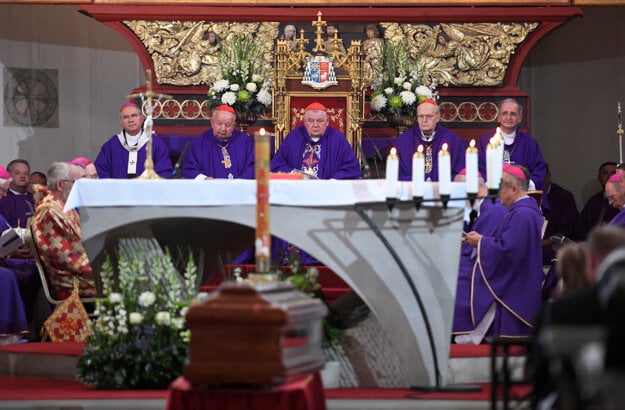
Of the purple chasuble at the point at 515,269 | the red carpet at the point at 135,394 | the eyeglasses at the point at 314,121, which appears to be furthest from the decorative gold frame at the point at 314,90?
the red carpet at the point at 135,394

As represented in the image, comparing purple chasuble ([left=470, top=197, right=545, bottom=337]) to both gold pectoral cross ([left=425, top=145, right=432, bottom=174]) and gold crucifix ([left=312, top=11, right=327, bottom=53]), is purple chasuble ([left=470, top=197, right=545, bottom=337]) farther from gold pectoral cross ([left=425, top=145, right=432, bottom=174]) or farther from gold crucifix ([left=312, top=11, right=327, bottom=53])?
gold crucifix ([left=312, top=11, right=327, bottom=53])

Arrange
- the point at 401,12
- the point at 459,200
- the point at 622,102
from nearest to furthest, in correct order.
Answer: the point at 459,200
the point at 401,12
the point at 622,102

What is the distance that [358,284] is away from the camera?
742 centimetres

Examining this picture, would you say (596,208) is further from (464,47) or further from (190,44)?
(190,44)

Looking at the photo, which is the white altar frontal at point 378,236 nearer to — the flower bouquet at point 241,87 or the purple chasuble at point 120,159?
the purple chasuble at point 120,159

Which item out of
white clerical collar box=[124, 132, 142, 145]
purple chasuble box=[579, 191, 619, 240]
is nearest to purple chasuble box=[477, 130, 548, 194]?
purple chasuble box=[579, 191, 619, 240]

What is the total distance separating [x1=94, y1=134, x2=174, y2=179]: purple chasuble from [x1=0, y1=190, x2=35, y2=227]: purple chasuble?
1656 millimetres

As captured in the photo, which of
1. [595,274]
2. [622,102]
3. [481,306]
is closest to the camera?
[595,274]

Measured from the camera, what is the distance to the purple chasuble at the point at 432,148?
11695mm

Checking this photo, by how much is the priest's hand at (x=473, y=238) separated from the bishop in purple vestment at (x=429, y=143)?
1.88 metres

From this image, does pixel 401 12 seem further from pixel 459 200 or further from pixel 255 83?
pixel 459 200

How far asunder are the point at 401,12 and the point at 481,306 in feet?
15.9

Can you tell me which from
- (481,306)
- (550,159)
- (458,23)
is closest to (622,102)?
(550,159)

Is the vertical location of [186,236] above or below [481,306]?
above
